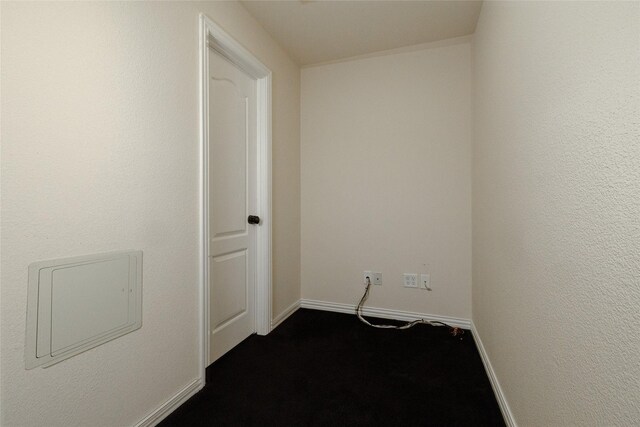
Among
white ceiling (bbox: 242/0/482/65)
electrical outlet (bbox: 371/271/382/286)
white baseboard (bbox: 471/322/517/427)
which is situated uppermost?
white ceiling (bbox: 242/0/482/65)

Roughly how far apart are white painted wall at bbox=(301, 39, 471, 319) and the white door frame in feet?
2.08

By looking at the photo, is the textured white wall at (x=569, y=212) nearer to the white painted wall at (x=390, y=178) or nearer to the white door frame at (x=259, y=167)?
the white painted wall at (x=390, y=178)

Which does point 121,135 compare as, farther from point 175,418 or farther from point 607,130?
point 607,130

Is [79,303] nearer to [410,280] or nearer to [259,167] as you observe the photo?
[259,167]

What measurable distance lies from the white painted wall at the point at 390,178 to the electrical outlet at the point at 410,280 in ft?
0.14

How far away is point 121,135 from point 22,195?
0.40 m

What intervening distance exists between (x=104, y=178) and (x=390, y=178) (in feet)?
6.66

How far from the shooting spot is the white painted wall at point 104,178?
918mm

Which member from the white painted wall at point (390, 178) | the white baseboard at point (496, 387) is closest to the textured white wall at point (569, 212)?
the white baseboard at point (496, 387)

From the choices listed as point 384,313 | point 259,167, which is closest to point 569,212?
point 259,167

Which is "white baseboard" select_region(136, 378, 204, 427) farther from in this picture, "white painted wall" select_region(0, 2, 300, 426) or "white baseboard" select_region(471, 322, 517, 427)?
"white baseboard" select_region(471, 322, 517, 427)

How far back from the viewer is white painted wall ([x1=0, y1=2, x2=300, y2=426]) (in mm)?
918

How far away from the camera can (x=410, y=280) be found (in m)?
2.53

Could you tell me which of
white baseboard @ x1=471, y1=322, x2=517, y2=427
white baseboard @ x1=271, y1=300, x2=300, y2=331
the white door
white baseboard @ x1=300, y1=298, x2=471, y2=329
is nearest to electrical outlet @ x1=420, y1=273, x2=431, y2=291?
white baseboard @ x1=300, y1=298, x2=471, y2=329
